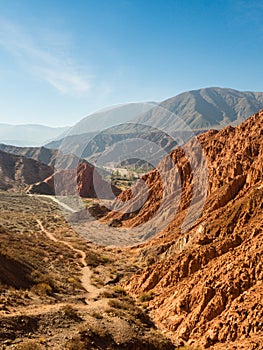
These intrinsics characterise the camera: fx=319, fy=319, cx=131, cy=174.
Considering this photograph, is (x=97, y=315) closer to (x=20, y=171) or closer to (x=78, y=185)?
(x=78, y=185)

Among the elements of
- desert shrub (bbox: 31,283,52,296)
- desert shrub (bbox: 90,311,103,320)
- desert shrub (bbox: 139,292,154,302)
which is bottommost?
desert shrub (bbox: 139,292,154,302)

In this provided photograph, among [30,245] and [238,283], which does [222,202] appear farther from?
[30,245]

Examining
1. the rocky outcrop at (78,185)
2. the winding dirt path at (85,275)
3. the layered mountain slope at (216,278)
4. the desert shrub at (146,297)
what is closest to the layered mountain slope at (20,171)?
the rocky outcrop at (78,185)

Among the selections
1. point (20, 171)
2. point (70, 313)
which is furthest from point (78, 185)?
point (70, 313)

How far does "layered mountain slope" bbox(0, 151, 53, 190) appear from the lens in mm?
126656

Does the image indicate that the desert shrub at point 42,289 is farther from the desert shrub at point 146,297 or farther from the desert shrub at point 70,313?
the desert shrub at point 146,297

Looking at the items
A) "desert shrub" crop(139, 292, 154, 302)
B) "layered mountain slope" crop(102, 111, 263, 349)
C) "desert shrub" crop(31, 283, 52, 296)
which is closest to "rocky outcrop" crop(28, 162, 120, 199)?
"layered mountain slope" crop(102, 111, 263, 349)

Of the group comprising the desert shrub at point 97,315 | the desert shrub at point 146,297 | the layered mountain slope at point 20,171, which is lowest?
the desert shrub at point 146,297

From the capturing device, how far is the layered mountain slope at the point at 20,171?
127 m

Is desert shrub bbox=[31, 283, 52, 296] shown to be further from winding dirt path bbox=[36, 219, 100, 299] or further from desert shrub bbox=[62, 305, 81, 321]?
desert shrub bbox=[62, 305, 81, 321]

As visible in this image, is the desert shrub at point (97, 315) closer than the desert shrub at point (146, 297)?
Yes

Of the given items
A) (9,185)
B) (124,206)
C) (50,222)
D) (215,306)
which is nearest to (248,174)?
(215,306)

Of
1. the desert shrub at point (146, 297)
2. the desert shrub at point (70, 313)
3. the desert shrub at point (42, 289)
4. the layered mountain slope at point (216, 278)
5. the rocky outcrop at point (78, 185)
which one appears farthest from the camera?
the rocky outcrop at point (78, 185)

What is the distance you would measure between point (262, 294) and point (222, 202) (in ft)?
70.0
